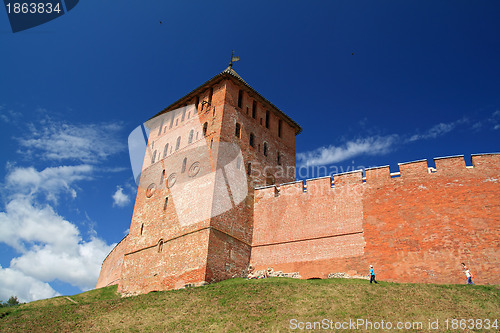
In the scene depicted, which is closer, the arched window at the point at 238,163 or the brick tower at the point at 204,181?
the brick tower at the point at 204,181

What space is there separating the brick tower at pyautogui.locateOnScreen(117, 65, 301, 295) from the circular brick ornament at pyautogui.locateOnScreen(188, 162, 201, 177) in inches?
0.5

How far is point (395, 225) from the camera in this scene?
17109mm

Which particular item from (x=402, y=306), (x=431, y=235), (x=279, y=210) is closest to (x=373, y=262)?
(x=431, y=235)

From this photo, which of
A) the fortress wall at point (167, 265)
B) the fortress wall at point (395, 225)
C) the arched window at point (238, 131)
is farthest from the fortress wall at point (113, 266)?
the fortress wall at point (395, 225)

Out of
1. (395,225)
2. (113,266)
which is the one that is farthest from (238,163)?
(113,266)

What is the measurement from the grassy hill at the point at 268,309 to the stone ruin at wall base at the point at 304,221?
5.02ft

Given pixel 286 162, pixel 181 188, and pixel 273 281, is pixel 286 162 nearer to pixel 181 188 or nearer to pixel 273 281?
pixel 181 188

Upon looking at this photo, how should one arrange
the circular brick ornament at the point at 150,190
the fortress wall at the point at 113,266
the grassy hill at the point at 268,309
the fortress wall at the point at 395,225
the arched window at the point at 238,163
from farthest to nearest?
the fortress wall at the point at 113,266, the circular brick ornament at the point at 150,190, the arched window at the point at 238,163, the fortress wall at the point at 395,225, the grassy hill at the point at 268,309

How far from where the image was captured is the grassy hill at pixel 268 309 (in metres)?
12.0

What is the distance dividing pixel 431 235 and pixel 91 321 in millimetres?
14383

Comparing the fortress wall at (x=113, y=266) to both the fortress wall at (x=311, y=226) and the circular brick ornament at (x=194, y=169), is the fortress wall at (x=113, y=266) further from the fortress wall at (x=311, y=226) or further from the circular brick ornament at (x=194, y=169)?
the fortress wall at (x=311, y=226)

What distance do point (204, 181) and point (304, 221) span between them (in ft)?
18.9

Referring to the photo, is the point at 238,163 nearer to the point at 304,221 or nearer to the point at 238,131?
the point at 238,131

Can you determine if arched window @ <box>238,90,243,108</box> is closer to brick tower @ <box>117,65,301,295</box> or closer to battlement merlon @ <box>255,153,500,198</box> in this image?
brick tower @ <box>117,65,301,295</box>
